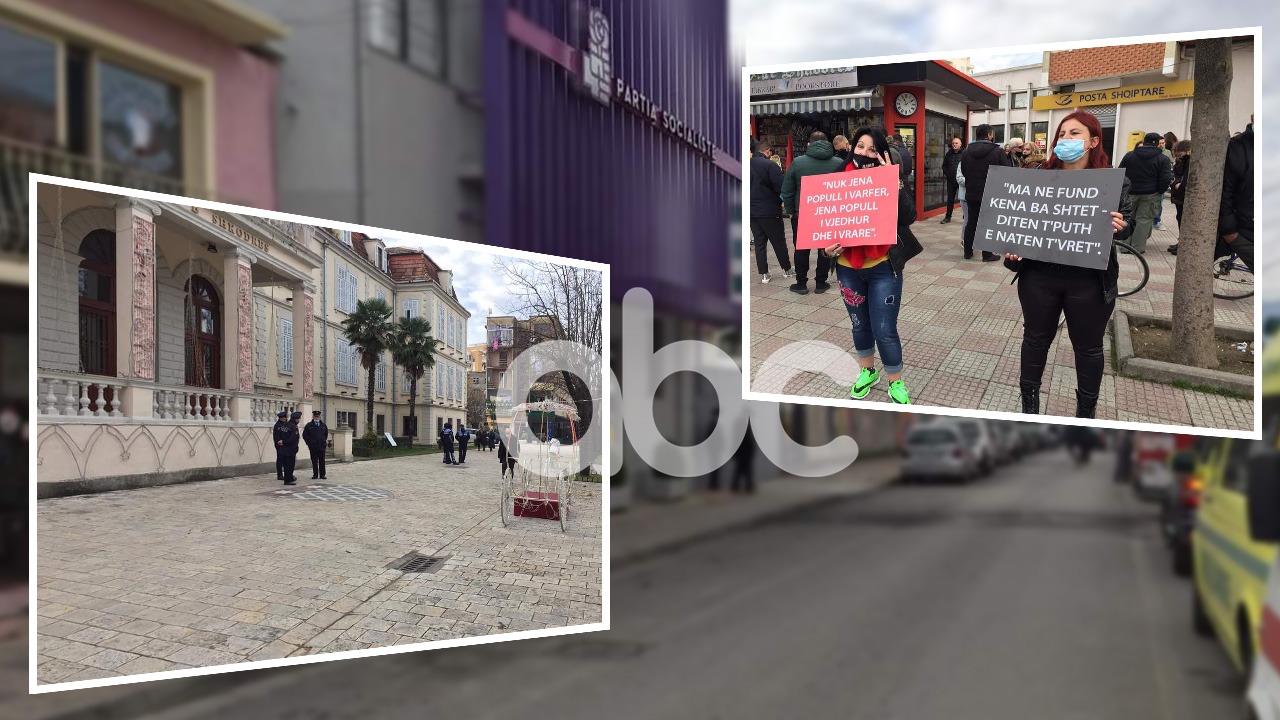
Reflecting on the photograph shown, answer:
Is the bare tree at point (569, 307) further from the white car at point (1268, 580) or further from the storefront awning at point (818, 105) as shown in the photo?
the white car at point (1268, 580)

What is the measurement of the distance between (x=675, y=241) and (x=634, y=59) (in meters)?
0.48

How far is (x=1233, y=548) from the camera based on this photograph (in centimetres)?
174

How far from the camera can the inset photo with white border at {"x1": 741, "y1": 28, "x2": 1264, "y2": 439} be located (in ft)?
5.44

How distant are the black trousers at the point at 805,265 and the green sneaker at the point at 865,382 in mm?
260

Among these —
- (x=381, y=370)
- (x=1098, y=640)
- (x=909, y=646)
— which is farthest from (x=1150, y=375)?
(x=381, y=370)

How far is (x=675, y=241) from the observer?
2135 millimetres

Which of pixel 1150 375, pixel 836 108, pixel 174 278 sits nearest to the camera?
pixel 174 278

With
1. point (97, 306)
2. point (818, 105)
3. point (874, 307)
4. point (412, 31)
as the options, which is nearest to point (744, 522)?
point (874, 307)

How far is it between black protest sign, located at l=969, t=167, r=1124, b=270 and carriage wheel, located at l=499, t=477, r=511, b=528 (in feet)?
4.06

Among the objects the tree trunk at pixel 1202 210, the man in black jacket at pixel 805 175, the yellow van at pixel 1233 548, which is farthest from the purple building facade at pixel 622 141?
the yellow van at pixel 1233 548

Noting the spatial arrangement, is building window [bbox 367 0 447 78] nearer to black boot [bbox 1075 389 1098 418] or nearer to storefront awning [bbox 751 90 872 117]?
storefront awning [bbox 751 90 872 117]

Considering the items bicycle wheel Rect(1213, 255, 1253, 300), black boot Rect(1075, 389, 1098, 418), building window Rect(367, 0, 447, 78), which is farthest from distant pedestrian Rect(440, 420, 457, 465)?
bicycle wheel Rect(1213, 255, 1253, 300)

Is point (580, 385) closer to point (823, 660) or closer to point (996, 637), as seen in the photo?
point (823, 660)

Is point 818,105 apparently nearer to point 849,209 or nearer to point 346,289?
point 849,209
